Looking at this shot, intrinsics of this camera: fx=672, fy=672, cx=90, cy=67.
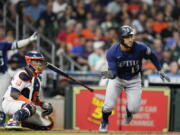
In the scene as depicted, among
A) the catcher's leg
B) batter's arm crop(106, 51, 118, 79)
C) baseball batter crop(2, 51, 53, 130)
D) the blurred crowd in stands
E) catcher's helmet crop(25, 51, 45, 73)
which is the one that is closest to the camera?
batter's arm crop(106, 51, 118, 79)

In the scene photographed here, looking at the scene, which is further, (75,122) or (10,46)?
(75,122)

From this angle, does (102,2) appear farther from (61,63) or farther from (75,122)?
(75,122)

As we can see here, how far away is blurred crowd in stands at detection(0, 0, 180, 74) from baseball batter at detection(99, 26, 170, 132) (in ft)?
17.5

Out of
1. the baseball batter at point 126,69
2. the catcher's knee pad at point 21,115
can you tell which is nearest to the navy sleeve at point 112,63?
the baseball batter at point 126,69

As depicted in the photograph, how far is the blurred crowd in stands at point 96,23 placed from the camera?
60.3ft

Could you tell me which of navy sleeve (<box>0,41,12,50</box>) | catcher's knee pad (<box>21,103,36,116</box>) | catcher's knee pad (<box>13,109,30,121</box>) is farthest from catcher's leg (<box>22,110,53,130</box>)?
navy sleeve (<box>0,41,12,50</box>)

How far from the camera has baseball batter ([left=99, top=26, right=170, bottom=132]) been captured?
1209cm

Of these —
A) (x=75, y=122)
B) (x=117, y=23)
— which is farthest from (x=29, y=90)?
(x=117, y=23)

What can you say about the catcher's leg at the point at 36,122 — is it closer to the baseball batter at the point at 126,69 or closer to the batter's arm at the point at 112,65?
the baseball batter at the point at 126,69

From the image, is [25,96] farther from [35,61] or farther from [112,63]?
[112,63]

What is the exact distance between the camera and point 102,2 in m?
20.5

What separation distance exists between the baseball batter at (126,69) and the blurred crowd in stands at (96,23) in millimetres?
5346

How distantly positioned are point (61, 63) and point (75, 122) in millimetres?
3191

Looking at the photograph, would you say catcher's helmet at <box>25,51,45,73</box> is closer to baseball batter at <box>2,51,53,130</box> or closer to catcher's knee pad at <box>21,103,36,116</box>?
baseball batter at <box>2,51,53,130</box>
